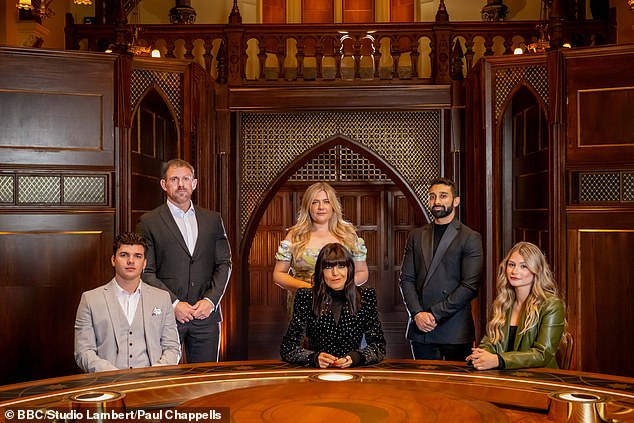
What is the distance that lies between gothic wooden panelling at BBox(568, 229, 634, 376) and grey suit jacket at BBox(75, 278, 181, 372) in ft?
10.6

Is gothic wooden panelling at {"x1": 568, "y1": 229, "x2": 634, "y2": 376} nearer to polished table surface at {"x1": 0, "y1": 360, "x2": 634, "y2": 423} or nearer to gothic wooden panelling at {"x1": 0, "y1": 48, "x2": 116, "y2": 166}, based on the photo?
polished table surface at {"x1": 0, "y1": 360, "x2": 634, "y2": 423}

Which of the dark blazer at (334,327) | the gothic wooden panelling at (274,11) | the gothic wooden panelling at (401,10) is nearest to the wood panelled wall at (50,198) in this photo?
the dark blazer at (334,327)

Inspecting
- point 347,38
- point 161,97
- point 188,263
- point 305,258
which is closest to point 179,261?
point 188,263

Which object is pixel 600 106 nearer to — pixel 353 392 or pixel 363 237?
pixel 353 392

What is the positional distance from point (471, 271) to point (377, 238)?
6.63 meters

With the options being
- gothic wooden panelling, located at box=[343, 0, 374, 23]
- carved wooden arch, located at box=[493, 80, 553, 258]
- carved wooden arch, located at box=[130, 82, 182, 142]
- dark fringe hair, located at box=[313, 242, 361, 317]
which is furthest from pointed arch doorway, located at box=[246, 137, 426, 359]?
dark fringe hair, located at box=[313, 242, 361, 317]

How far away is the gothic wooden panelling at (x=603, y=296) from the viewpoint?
225 inches

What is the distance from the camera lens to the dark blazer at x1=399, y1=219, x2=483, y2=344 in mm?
4293

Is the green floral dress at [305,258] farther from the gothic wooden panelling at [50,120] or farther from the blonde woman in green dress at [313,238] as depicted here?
the gothic wooden panelling at [50,120]

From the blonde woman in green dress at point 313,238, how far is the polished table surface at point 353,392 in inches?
48.4

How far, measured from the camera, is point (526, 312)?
3377 mm

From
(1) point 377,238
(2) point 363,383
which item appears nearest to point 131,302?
(2) point 363,383

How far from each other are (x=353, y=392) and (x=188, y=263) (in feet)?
7.09

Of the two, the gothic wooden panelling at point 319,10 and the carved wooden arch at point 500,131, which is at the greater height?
the gothic wooden panelling at point 319,10
